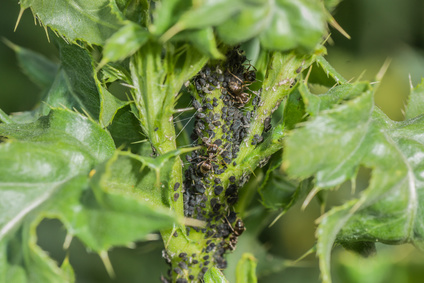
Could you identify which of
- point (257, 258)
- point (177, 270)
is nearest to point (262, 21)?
point (177, 270)

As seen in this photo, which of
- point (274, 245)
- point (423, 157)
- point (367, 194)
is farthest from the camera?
point (274, 245)

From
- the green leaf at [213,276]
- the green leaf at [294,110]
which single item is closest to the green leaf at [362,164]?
the green leaf at [294,110]

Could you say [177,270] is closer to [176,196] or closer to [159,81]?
[176,196]

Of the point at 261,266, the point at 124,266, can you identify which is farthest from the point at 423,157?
the point at 124,266

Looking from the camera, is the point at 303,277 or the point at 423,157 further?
the point at 303,277

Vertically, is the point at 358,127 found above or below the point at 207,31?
below

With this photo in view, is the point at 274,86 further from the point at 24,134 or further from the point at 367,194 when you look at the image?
the point at 24,134
